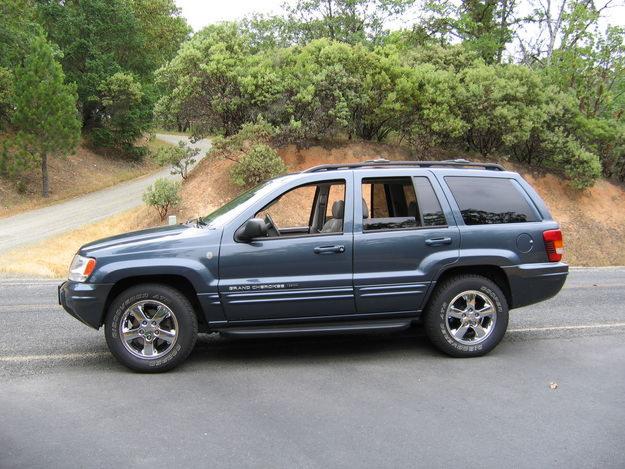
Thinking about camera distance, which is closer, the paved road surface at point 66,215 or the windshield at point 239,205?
the windshield at point 239,205

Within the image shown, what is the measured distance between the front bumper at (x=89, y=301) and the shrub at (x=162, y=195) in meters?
12.0

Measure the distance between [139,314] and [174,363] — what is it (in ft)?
1.79

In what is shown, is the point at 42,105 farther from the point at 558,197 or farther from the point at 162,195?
the point at 558,197

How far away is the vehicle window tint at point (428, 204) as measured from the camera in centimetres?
566

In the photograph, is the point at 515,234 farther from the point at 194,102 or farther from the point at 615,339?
the point at 194,102

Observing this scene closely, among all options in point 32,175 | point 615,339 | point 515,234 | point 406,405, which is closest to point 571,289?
point 615,339

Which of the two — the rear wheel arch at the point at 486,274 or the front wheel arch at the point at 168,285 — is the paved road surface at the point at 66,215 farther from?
the rear wheel arch at the point at 486,274

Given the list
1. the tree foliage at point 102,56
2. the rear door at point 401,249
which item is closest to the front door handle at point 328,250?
the rear door at point 401,249

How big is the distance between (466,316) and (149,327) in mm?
3018

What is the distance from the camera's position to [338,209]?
225 inches

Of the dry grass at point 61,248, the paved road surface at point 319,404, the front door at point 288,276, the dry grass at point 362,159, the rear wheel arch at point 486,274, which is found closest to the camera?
the paved road surface at point 319,404

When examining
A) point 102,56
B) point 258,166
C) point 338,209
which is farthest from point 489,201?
point 102,56

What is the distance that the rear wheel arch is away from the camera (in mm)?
5660

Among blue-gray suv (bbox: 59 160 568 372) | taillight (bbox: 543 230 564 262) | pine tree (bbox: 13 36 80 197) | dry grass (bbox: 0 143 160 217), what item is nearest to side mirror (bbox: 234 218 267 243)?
blue-gray suv (bbox: 59 160 568 372)
